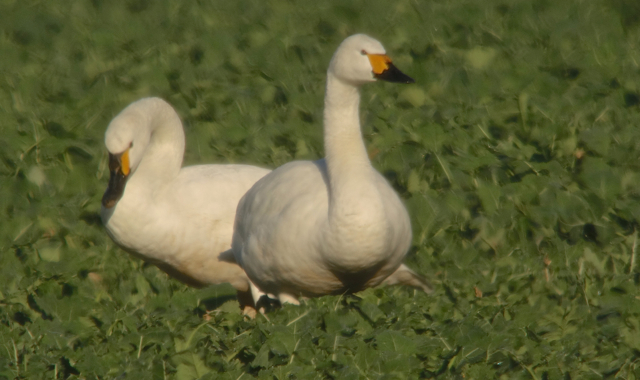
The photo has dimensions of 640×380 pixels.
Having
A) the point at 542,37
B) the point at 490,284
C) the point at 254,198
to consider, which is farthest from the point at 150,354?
the point at 542,37

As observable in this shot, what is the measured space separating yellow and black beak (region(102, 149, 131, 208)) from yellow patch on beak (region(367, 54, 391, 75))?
5.12 ft

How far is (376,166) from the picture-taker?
6949 millimetres

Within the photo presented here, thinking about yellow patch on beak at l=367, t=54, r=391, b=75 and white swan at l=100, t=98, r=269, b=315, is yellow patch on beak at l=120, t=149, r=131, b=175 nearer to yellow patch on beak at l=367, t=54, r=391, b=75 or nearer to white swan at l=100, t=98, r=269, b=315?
white swan at l=100, t=98, r=269, b=315

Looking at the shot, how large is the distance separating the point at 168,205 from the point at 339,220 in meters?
1.56

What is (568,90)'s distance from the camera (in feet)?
26.7

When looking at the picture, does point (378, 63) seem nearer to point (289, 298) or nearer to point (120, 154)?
point (289, 298)

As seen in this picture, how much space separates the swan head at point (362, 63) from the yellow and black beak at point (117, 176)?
Result: 4.46 feet

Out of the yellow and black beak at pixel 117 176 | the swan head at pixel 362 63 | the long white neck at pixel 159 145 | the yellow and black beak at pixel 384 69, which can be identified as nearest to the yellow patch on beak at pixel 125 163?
the yellow and black beak at pixel 117 176

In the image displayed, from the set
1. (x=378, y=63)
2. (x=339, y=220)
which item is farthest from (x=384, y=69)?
(x=339, y=220)

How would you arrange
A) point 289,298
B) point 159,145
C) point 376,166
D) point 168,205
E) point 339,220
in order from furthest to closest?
1. point 376,166
2. point 159,145
3. point 168,205
4. point 289,298
5. point 339,220

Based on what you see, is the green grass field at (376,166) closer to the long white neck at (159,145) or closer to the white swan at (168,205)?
the white swan at (168,205)

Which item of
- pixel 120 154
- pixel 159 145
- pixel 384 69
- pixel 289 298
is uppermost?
pixel 384 69

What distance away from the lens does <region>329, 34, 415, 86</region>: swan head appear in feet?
16.2

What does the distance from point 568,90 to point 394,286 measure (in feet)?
11.0
